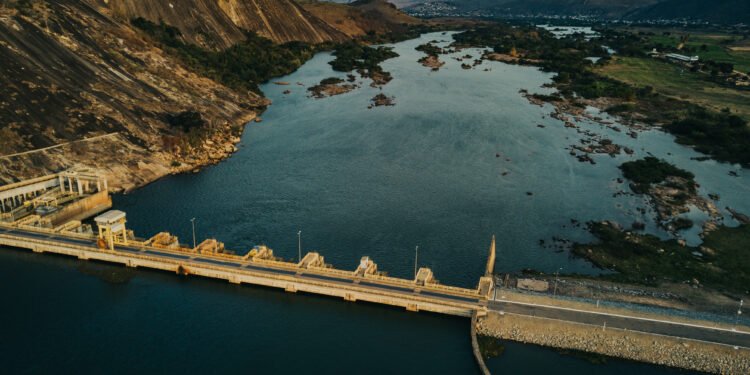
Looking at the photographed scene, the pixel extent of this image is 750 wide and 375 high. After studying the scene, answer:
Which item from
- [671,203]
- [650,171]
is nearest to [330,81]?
[650,171]

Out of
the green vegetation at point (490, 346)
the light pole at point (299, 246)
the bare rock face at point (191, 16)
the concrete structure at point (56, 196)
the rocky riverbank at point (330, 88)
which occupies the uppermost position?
the bare rock face at point (191, 16)

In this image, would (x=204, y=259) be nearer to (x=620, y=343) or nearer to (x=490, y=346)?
(x=490, y=346)

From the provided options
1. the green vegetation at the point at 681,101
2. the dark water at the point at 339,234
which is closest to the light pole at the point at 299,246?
the dark water at the point at 339,234

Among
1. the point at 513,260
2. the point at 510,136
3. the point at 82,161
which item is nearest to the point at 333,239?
the point at 513,260

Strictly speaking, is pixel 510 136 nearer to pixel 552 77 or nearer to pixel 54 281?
pixel 552 77

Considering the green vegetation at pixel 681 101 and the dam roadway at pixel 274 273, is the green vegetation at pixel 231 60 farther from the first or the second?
the green vegetation at pixel 681 101
